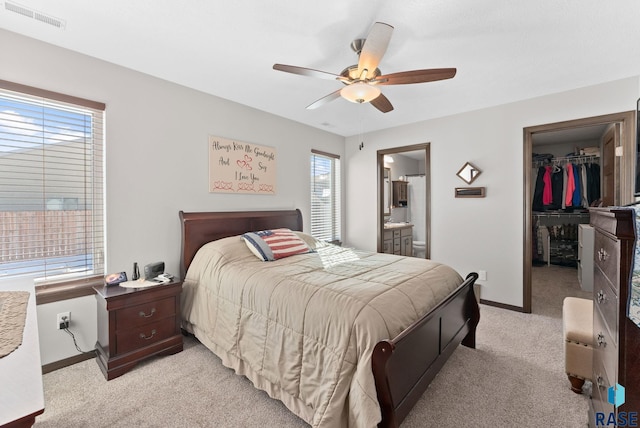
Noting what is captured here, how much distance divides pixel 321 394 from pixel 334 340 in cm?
→ 30

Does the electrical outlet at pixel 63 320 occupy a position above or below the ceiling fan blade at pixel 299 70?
below

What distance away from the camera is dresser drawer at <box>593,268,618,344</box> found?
113 cm

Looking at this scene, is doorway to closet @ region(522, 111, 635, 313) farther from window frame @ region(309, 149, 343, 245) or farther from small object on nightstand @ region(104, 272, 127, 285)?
small object on nightstand @ region(104, 272, 127, 285)

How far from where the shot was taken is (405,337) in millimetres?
1512

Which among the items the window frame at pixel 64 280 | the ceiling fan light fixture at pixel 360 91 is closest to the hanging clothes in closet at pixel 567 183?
the ceiling fan light fixture at pixel 360 91

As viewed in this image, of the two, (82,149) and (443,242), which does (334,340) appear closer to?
(82,149)

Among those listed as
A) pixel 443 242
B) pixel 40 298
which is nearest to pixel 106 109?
pixel 40 298

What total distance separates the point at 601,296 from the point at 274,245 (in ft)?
7.85

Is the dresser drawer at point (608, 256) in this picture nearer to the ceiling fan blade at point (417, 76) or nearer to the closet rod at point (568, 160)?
the ceiling fan blade at point (417, 76)

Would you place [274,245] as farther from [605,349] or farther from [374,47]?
[605,349]

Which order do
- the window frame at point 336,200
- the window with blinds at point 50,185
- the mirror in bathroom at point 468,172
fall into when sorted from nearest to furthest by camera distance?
the window with blinds at point 50,185 → the mirror in bathroom at point 468,172 → the window frame at point 336,200

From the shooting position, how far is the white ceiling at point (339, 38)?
5.91 feet

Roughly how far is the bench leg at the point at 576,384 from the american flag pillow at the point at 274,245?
233cm

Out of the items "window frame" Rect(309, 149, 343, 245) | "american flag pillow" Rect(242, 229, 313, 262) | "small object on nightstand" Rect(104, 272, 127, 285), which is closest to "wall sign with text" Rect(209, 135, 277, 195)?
"american flag pillow" Rect(242, 229, 313, 262)
